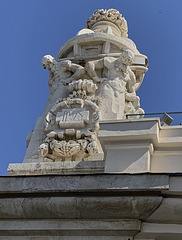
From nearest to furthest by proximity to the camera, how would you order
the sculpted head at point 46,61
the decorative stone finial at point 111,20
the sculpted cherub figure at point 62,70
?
the sculpted cherub figure at point 62,70 → the sculpted head at point 46,61 → the decorative stone finial at point 111,20

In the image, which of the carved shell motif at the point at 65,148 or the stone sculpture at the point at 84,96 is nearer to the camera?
the carved shell motif at the point at 65,148

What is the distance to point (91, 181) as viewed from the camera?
24.0ft

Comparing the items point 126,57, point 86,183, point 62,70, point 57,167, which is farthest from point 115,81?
point 86,183

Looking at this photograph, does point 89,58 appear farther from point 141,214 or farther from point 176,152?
point 141,214

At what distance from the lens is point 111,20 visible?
17.8m

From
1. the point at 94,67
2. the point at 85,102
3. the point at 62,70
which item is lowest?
the point at 85,102

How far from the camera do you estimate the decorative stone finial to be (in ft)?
58.3

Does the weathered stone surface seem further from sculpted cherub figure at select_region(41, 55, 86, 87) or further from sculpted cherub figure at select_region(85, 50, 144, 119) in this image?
sculpted cherub figure at select_region(41, 55, 86, 87)

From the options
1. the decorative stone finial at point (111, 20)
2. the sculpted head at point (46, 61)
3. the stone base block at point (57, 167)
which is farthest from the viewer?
the decorative stone finial at point (111, 20)

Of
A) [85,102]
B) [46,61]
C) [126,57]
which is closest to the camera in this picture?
[85,102]

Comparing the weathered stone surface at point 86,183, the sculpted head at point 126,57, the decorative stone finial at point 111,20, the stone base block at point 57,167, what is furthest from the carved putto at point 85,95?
the weathered stone surface at point 86,183

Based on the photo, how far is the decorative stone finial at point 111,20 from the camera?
58.3ft

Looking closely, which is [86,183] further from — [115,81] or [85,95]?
[115,81]

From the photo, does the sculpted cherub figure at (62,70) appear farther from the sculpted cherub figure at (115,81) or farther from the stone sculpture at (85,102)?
the sculpted cherub figure at (115,81)
